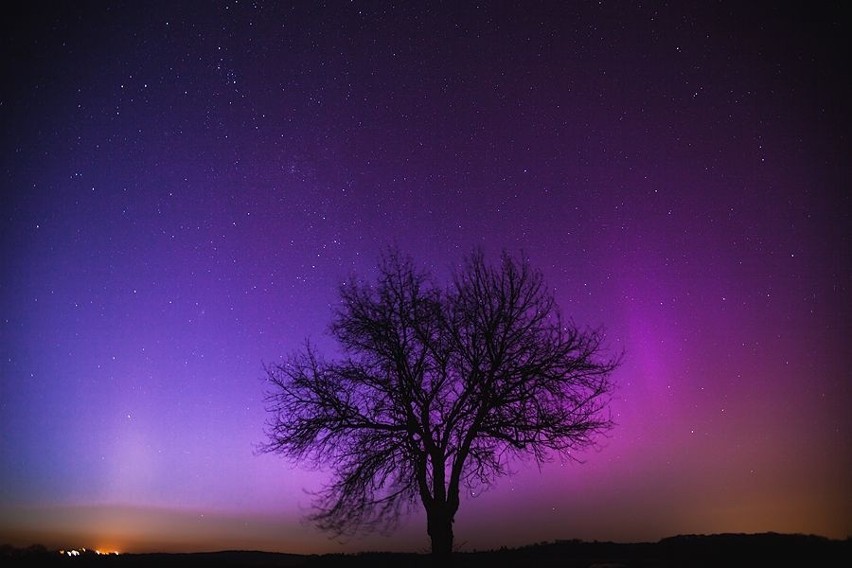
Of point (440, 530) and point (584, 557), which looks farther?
point (584, 557)

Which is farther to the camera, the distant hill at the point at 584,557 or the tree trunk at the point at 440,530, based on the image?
the tree trunk at the point at 440,530

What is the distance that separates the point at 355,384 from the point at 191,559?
7.44 metres

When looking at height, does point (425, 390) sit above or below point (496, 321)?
below

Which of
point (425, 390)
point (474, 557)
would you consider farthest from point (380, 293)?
point (474, 557)

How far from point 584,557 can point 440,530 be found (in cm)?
396

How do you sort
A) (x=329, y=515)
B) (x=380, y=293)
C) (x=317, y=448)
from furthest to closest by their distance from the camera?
1. (x=380, y=293)
2. (x=317, y=448)
3. (x=329, y=515)

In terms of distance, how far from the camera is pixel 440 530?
15.7m

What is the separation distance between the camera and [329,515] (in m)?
15.5

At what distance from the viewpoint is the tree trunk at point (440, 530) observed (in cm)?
1553

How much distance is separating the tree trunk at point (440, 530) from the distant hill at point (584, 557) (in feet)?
1.46

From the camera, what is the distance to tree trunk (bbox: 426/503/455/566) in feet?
51.0

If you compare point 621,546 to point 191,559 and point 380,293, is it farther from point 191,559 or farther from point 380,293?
point 191,559

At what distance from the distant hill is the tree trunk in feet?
1.46

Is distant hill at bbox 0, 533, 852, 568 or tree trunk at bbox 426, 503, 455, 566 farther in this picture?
tree trunk at bbox 426, 503, 455, 566
